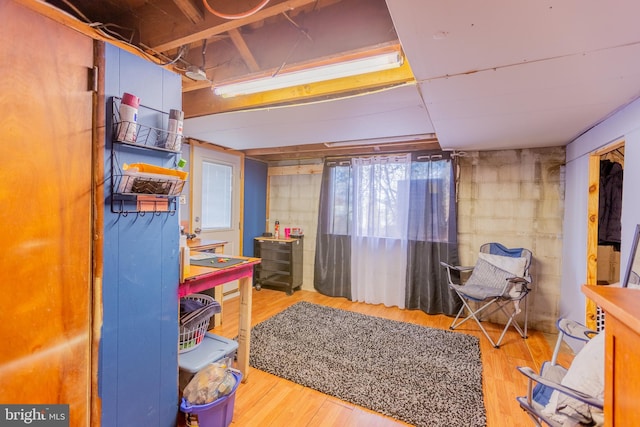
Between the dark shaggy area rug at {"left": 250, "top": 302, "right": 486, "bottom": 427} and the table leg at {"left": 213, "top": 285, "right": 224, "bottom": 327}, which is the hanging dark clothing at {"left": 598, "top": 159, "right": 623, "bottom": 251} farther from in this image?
the table leg at {"left": 213, "top": 285, "right": 224, "bottom": 327}

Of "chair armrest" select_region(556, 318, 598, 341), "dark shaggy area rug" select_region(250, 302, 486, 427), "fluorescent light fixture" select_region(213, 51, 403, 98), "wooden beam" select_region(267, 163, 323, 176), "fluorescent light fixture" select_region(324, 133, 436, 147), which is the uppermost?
"fluorescent light fixture" select_region(324, 133, 436, 147)

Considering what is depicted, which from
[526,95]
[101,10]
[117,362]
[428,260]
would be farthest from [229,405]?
[428,260]

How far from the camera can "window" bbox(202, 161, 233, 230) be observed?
388cm

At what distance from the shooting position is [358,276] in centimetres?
408

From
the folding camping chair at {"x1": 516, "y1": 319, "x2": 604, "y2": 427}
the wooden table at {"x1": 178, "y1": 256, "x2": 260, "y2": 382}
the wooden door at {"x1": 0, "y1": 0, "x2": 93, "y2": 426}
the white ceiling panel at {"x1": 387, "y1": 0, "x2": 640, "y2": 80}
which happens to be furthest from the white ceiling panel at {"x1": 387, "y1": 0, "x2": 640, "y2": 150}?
the wooden table at {"x1": 178, "y1": 256, "x2": 260, "y2": 382}

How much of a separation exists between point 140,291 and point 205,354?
24.9 inches

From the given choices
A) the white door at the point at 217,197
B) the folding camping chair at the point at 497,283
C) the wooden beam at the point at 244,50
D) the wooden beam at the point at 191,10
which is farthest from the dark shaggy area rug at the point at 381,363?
the wooden beam at the point at 191,10

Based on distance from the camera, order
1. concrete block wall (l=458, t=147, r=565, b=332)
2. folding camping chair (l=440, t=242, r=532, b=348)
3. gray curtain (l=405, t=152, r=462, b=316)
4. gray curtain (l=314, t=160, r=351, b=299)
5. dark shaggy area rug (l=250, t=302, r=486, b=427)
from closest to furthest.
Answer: dark shaggy area rug (l=250, t=302, r=486, b=427) < folding camping chair (l=440, t=242, r=532, b=348) < concrete block wall (l=458, t=147, r=565, b=332) < gray curtain (l=405, t=152, r=462, b=316) < gray curtain (l=314, t=160, r=351, b=299)

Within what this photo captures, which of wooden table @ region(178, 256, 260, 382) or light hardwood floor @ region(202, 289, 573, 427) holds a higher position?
wooden table @ region(178, 256, 260, 382)

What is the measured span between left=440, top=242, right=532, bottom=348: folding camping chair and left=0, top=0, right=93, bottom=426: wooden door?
3129 mm

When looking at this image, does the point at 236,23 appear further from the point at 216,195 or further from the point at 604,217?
the point at 604,217

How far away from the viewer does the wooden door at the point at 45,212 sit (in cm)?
101

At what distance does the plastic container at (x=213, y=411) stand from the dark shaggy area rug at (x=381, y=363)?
25.1 inches

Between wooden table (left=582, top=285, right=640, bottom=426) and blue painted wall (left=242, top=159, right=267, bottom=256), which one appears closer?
wooden table (left=582, top=285, right=640, bottom=426)
